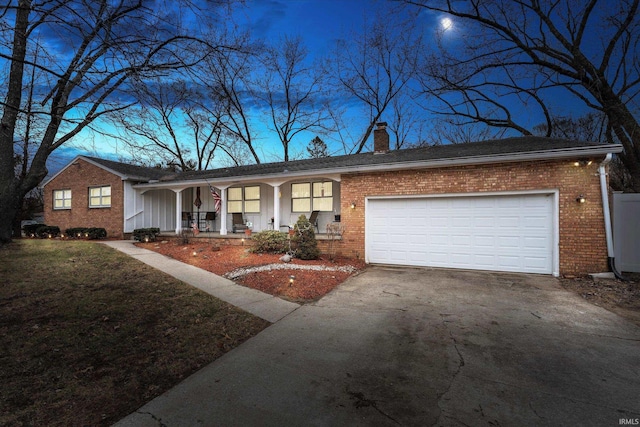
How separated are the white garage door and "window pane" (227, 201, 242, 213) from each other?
23.6ft

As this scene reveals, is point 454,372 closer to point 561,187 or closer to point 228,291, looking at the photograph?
point 228,291

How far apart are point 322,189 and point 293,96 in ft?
48.2

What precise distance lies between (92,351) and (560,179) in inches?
395

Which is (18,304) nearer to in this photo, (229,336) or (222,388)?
(229,336)

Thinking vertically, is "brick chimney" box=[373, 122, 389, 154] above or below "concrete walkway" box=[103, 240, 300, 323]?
above

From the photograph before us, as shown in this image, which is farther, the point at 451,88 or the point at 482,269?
the point at 451,88

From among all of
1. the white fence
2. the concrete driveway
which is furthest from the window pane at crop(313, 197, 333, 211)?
the white fence

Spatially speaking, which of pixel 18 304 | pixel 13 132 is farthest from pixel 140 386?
pixel 13 132

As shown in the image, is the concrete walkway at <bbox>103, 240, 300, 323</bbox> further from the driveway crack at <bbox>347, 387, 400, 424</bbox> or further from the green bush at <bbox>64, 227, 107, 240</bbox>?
the green bush at <bbox>64, 227, 107, 240</bbox>

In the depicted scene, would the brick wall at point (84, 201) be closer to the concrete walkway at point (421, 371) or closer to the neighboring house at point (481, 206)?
the neighboring house at point (481, 206)

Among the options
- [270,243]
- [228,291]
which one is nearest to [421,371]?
[228,291]

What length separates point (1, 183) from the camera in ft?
21.5

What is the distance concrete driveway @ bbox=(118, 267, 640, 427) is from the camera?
7.92ft

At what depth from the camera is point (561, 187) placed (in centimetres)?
746
